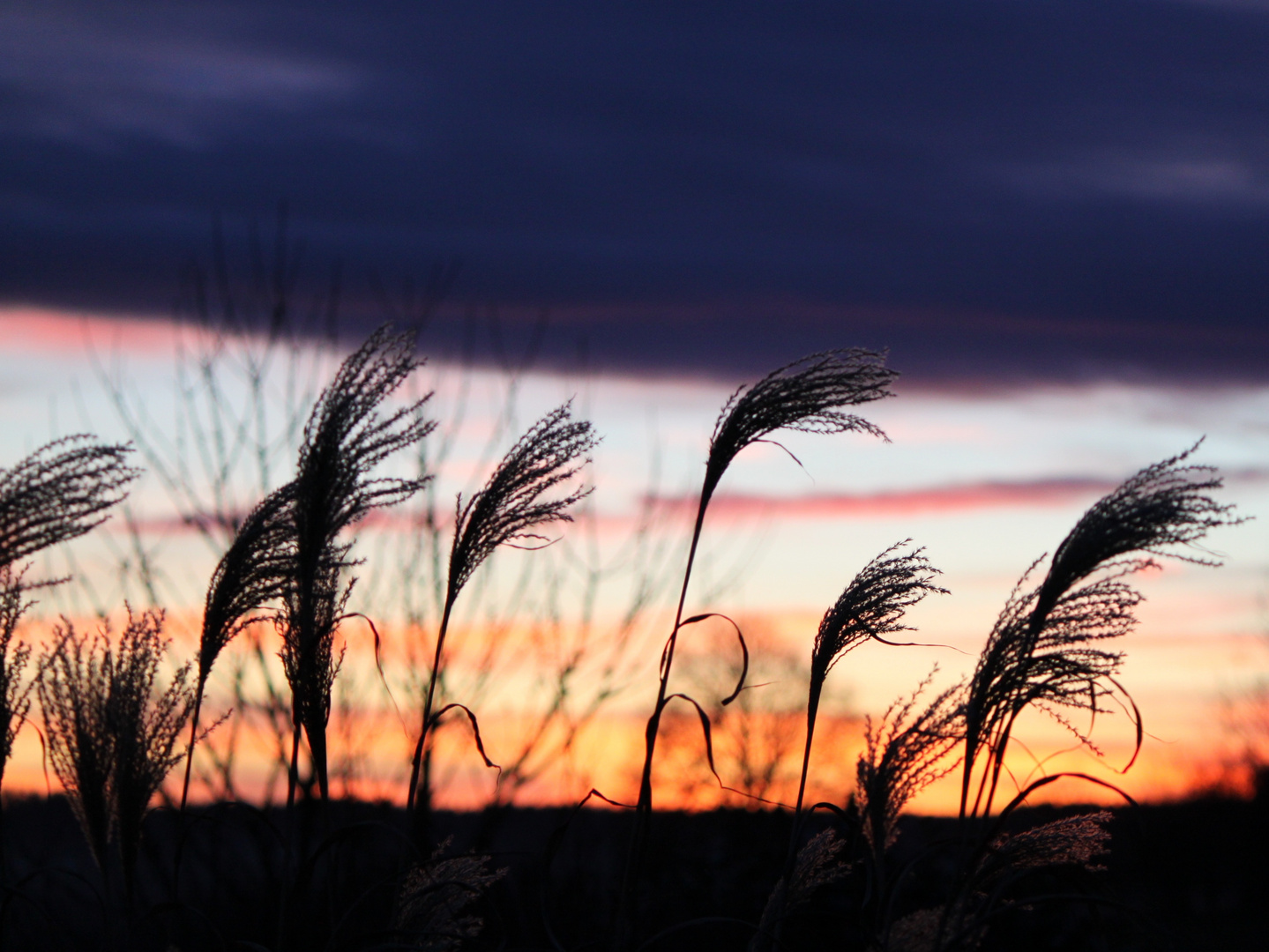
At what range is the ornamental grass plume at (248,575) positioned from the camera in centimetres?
274

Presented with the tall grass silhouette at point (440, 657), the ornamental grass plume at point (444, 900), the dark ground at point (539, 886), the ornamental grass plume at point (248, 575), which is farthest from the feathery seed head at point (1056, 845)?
the ornamental grass plume at point (248, 575)

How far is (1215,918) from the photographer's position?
10711 mm

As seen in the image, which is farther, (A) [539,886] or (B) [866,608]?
(A) [539,886]

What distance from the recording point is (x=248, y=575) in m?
2.80

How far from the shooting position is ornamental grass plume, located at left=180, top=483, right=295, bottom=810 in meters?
2.74

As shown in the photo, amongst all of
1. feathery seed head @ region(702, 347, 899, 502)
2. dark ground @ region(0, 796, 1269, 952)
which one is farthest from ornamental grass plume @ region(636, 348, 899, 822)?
dark ground @ region(0, 796, 1269, 952)

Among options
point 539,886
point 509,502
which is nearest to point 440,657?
point 509,502

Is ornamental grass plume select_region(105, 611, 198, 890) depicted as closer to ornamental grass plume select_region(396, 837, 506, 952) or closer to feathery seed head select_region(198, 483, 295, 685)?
feathery seed head select_region(198, 483, 295, 685)

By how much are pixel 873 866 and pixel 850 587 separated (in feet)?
2.55

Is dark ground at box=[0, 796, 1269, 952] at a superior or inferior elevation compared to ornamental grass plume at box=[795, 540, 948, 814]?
inferior

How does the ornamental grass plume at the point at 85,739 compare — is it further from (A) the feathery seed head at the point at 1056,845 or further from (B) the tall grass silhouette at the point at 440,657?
(A) the feathery seed head at the point at 1056,845

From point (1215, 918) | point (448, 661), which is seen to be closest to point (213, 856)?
point (448, 661)

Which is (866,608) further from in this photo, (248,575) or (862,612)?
(248,575)

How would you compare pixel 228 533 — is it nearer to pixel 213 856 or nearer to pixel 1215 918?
pixel 213 856
